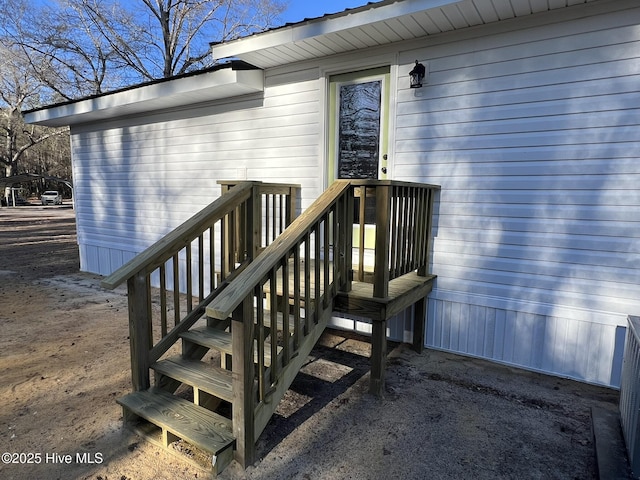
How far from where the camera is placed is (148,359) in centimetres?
252

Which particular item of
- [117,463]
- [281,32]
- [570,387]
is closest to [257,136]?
[281,32]

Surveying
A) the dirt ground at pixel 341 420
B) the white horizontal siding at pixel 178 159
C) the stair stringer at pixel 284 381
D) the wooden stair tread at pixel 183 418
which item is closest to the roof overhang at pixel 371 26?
the white horizontal siding at pixel 178 159

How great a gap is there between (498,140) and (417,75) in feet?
3.15

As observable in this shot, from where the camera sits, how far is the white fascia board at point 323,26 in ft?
10.2

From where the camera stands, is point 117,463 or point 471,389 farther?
point 471,389

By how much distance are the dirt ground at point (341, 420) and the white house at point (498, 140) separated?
1.87 ft

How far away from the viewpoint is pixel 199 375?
2.44 metres

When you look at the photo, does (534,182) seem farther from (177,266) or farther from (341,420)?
(177,266)

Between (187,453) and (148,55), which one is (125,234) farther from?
(148,55)

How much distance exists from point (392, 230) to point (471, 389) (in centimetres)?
140

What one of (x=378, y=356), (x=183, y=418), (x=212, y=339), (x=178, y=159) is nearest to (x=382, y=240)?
(x=378, y=356)

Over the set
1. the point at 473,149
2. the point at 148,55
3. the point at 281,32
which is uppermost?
the point at 148,55

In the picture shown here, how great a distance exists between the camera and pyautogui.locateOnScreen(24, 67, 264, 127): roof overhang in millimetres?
4552

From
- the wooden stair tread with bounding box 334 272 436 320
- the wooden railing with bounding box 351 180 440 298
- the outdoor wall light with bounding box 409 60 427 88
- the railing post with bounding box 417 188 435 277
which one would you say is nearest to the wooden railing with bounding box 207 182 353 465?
the wooden stair tread with bounding box 334 272 436 320
